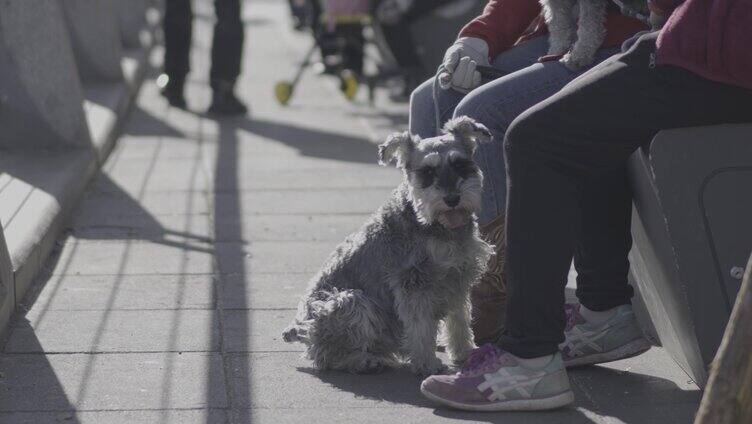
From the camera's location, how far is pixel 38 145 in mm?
7605

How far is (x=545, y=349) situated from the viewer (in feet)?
12.7

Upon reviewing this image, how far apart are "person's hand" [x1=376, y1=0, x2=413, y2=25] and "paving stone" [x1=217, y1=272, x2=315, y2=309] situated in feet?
17.7

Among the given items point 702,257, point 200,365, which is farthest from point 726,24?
point 200,365

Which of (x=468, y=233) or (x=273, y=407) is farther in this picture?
(x=468, y=233)

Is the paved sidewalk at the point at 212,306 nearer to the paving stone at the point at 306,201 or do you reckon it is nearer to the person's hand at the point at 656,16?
Result: the paving stone at the point at 306,201

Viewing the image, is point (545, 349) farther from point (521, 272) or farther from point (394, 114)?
point (394, 114)

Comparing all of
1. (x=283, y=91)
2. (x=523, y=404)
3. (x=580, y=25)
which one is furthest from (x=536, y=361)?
(x=283, y=91)

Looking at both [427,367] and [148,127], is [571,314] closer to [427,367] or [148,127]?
[427,367]

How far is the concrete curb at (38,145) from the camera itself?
212 inches

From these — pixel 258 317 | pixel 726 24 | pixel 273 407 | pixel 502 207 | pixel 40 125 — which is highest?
pixel 40 125

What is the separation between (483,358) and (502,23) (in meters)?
1.43

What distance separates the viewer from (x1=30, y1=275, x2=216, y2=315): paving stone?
5129 mm

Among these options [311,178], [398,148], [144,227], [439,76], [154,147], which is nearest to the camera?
[398,148]

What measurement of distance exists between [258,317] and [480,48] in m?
1.37
